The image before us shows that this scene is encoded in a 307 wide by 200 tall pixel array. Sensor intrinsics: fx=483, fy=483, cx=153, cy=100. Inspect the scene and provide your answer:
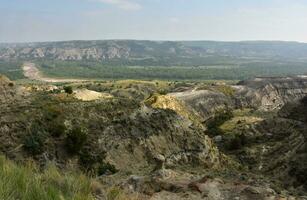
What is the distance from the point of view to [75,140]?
31578 mm

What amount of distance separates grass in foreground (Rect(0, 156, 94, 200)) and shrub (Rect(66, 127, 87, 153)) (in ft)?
75.7

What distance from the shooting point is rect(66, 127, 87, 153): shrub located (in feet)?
103

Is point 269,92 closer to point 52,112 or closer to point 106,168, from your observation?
point 52,112

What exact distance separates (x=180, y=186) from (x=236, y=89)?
104406 millimetres

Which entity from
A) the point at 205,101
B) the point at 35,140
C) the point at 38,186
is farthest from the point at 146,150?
the point at 205,101

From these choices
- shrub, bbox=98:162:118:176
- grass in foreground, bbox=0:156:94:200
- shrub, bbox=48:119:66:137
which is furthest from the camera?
shrub, bbox=48:119:66:137

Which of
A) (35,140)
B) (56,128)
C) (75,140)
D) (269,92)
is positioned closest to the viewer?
(35,140)

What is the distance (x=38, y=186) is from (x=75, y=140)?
2540 cm

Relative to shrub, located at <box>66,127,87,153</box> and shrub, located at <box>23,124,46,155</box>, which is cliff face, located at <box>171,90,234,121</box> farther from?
shrub, located at <box>23,124,46,155</box>

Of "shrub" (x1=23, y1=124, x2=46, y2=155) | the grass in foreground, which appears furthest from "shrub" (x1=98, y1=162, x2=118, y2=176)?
the grass in foreground

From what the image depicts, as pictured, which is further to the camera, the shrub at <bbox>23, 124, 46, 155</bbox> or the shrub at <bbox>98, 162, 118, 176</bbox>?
the shrub at <bbox>23, 124, 46, 155</bbox>

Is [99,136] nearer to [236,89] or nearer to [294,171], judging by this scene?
[294,171]

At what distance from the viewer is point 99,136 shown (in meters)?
33.9

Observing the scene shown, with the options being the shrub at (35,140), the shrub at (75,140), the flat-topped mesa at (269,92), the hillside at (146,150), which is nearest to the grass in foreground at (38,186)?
the hillside at (146,150)
